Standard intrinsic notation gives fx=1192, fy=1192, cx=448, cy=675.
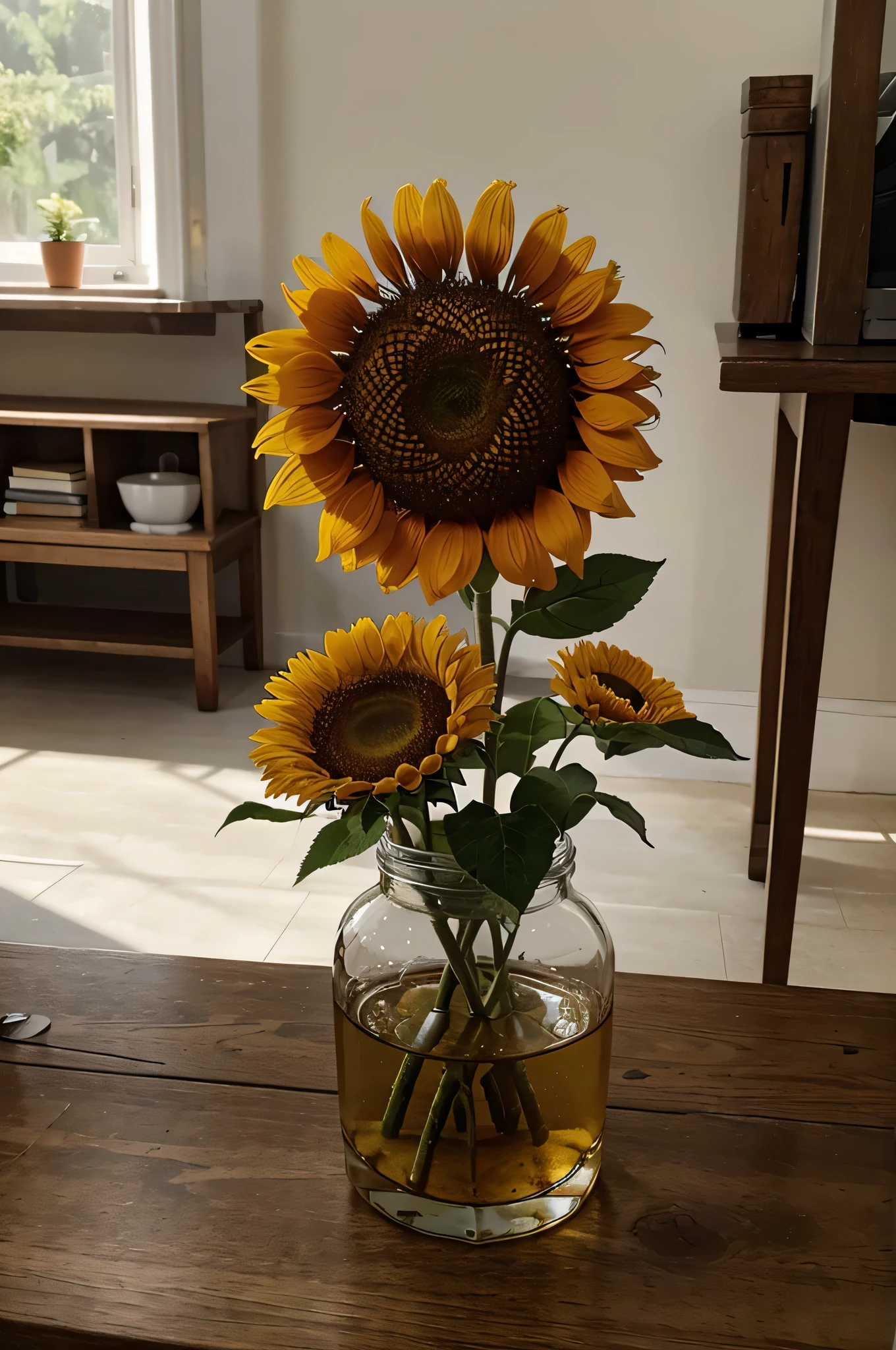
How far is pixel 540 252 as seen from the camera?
0.42m

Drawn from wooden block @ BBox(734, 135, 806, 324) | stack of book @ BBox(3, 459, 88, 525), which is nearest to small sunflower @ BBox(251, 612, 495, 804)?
wooden block @ BBox(734, 135, 806, 324)

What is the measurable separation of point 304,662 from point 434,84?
2.56 metres

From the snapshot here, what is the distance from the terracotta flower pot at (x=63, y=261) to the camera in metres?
2.92

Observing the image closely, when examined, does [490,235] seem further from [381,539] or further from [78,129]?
[78,129]

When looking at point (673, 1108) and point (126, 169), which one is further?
point (126, 169)

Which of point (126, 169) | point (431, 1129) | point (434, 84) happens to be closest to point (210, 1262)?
point (431, 1129)

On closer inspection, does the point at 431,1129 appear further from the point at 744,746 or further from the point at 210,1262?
the point at 744,746

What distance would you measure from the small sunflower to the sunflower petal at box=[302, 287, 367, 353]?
11 cm

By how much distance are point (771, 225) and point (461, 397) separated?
139 cm

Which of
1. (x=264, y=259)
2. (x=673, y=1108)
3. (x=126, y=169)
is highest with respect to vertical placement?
(x=126, y=169)

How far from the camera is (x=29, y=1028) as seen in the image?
0.68 meters

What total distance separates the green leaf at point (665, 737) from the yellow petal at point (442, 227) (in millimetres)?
189

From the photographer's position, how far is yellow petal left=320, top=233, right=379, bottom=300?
1.43 feet

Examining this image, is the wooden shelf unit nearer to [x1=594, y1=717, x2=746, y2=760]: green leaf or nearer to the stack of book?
the stack of book
